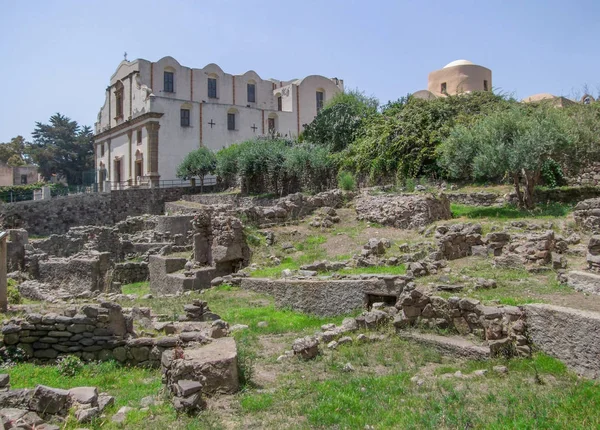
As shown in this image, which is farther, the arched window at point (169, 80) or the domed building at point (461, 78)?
the arched window at point (169, 80)

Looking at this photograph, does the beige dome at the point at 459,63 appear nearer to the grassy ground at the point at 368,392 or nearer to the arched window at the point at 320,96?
the arched window at the point at 320,96

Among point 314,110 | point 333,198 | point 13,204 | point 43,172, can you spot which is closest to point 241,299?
point 333,198

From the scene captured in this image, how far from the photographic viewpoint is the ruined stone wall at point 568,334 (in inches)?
244

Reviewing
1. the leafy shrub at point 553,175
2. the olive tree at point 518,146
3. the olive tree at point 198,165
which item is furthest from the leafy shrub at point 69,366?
the olive tree at point 198,165

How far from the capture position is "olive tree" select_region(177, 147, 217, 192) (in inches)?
1588

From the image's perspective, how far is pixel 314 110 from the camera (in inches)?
2045

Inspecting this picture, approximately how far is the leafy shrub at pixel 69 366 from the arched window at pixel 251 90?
46431 millimetres

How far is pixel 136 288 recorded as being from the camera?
18.0 metres

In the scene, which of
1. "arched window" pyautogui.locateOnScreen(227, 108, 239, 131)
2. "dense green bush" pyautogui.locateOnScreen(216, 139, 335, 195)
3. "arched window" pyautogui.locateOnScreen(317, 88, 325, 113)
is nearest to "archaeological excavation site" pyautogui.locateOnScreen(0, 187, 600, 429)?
"dense green bush" pyautogui.locateOnScreen(216, 139, 335, 195)

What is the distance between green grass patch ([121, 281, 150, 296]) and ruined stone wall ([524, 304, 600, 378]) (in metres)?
12.7

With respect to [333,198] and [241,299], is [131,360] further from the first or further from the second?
[333,198]

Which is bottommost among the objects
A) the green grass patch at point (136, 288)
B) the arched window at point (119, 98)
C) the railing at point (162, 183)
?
the green grass patch at point (136, 288)

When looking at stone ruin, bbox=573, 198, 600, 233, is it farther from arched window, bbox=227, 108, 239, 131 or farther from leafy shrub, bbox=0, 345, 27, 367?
arched window, bbox=227, 108, 239, 131

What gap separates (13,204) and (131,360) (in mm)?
30601
